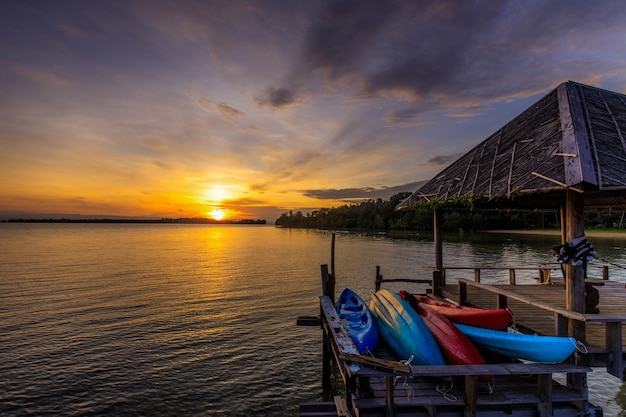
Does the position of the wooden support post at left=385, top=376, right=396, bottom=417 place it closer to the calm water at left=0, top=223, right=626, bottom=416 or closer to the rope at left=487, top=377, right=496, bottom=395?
the rope at left=487, top=377, right=496, bottom=395

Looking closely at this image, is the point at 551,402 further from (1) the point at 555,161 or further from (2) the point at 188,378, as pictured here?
(2) the point at 188,378

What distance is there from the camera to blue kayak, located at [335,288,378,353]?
762cm

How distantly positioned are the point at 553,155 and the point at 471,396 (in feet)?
17.1

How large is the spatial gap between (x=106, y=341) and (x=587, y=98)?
62.8 feet

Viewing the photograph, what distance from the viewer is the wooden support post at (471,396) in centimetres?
566

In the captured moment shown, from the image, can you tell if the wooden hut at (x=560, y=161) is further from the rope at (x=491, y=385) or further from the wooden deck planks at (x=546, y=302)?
the rope at (x=491, y=385)

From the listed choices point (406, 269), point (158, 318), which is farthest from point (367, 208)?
point (158, 318)

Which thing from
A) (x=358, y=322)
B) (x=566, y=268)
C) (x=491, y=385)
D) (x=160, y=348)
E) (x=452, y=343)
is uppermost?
(x=566, y=268)

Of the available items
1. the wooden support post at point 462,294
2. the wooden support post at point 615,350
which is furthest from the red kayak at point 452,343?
the wooden support post at point 462,294

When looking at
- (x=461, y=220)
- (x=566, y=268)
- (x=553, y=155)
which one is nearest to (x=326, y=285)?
(x=566, y=268)

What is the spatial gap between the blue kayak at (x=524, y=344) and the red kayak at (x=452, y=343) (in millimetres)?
371

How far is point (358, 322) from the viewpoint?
8.89 m

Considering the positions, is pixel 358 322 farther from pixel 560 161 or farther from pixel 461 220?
pixel 461 220

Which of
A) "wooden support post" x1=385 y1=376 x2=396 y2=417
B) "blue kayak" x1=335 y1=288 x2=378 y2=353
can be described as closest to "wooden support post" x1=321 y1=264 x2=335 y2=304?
"blue kayak" x1=335 y1=288 x2=378 y2=353
